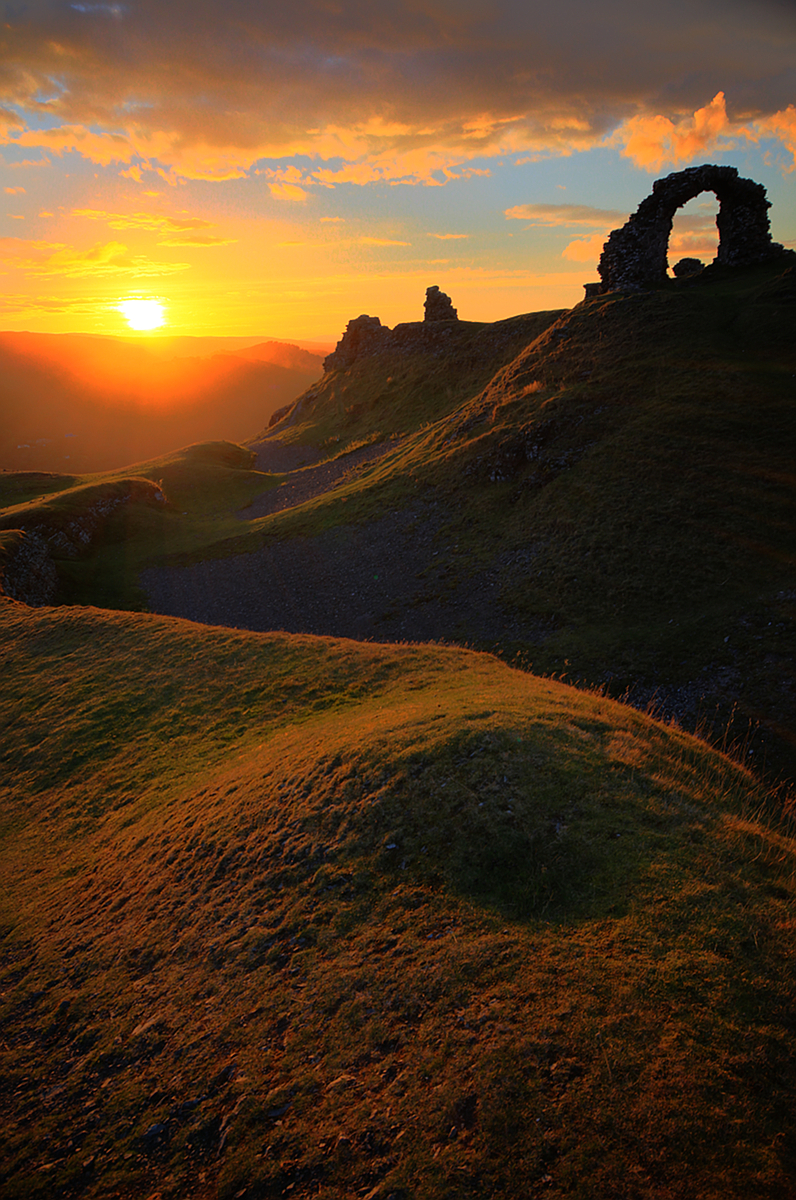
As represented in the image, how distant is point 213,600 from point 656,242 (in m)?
41.7

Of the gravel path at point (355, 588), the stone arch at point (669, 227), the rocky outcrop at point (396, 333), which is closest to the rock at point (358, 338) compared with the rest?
the rocky outcrop at point (396, 333)

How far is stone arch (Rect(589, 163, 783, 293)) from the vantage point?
132 ft

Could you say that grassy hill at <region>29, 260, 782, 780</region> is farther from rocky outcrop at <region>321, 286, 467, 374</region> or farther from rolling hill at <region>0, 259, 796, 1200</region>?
rocky outcrop at <region>321, 286, 467, 374</region>

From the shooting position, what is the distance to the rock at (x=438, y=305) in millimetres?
79188

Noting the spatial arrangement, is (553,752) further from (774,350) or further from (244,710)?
(774,350)

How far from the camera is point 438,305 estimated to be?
79.5 meters

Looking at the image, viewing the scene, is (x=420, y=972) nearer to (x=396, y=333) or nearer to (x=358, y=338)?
(x=396, y=333)

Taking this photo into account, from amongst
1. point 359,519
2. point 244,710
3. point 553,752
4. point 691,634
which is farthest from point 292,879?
point 359,519

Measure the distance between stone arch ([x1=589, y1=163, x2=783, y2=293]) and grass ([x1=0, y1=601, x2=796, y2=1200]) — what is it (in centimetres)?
4177

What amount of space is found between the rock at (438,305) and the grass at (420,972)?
79.1m

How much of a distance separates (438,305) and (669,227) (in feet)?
144

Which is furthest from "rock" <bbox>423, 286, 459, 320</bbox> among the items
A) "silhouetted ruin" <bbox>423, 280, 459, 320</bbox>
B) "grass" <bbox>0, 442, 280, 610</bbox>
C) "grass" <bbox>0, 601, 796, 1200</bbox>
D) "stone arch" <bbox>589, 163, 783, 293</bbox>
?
"grass" <bbox>0, 601, 796, 1200</bbox>

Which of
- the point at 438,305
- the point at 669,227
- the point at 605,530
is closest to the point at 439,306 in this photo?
the point at 438,305

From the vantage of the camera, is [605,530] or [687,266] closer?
[605,530]
